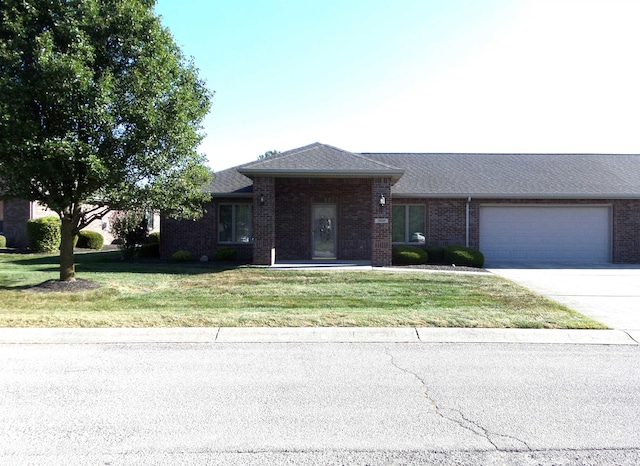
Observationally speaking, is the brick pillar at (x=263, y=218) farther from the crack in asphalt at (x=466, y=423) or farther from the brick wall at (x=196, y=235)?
the crack in asphalt at (x=466, y=423)

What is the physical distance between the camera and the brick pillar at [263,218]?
16906 millimetres

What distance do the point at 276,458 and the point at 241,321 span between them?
4.98 meters

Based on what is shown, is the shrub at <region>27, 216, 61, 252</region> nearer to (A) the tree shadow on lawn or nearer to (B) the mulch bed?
(A) the tree shadow on lawn

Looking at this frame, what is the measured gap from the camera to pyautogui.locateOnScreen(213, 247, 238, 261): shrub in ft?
62.8

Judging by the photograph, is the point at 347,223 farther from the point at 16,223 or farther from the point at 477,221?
the point at 16,223

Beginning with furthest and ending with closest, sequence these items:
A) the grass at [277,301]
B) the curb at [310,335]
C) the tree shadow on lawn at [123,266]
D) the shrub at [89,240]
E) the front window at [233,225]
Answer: the shrub at [89,240], the front window at [233,225], the tree shadow on lawn at [123,266], the grass at [277,301], the curb at [310,335]

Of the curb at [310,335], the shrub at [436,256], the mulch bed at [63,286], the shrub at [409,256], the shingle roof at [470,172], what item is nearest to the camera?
the curb at [310,335]

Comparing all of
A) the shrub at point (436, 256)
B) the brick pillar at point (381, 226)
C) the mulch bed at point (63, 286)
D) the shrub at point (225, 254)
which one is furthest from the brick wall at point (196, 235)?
the mulch bed at point (63, 286)

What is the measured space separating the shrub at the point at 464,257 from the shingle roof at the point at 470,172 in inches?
102

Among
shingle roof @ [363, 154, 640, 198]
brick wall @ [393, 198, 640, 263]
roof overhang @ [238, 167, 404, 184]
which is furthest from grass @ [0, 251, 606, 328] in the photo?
shingle roof @ [363, 154, 640, 198]

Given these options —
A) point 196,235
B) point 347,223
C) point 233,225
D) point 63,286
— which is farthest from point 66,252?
point 347,223


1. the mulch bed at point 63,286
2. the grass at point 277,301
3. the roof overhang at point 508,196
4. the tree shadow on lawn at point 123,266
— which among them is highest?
the roof overhang at point 508,196

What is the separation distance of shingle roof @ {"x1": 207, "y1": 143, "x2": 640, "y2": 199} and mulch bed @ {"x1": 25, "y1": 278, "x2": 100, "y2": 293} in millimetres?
6112

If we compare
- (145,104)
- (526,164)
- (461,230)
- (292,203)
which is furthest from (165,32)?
(526,164)
